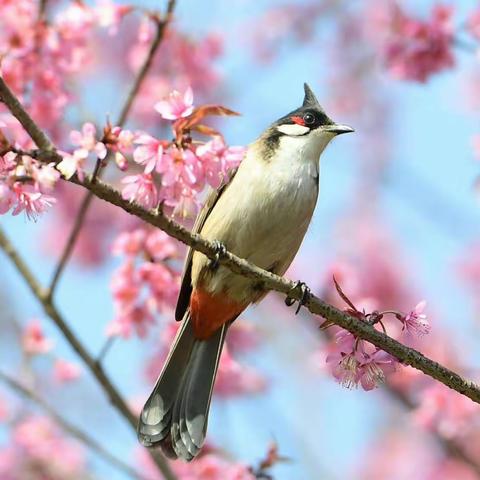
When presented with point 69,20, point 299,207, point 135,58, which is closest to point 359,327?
point 299,207

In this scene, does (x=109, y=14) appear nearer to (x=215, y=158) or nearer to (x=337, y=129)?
(x=337, y=129)

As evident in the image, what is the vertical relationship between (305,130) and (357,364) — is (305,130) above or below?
above

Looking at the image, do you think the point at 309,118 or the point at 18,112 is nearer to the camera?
the point at 18,112

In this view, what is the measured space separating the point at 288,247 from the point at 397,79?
162 cm

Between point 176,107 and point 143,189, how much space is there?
260mm

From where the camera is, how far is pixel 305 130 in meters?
3.92

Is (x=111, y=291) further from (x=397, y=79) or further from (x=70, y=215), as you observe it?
(x=70, y=215)

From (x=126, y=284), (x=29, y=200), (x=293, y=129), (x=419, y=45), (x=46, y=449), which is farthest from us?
(x=46, y=449)

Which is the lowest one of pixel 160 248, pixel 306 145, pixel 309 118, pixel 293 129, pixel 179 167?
pixel 179 167

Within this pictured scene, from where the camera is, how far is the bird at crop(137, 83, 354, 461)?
3564 mm

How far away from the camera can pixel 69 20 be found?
4.43 m

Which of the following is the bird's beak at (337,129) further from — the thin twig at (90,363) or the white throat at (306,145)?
the thin twig at (90,363)

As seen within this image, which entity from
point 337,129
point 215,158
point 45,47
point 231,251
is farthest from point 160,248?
point 215,158

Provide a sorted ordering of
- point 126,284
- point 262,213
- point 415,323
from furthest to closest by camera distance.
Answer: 1. point 126,284
2. point 262,213
3. point 415,323
